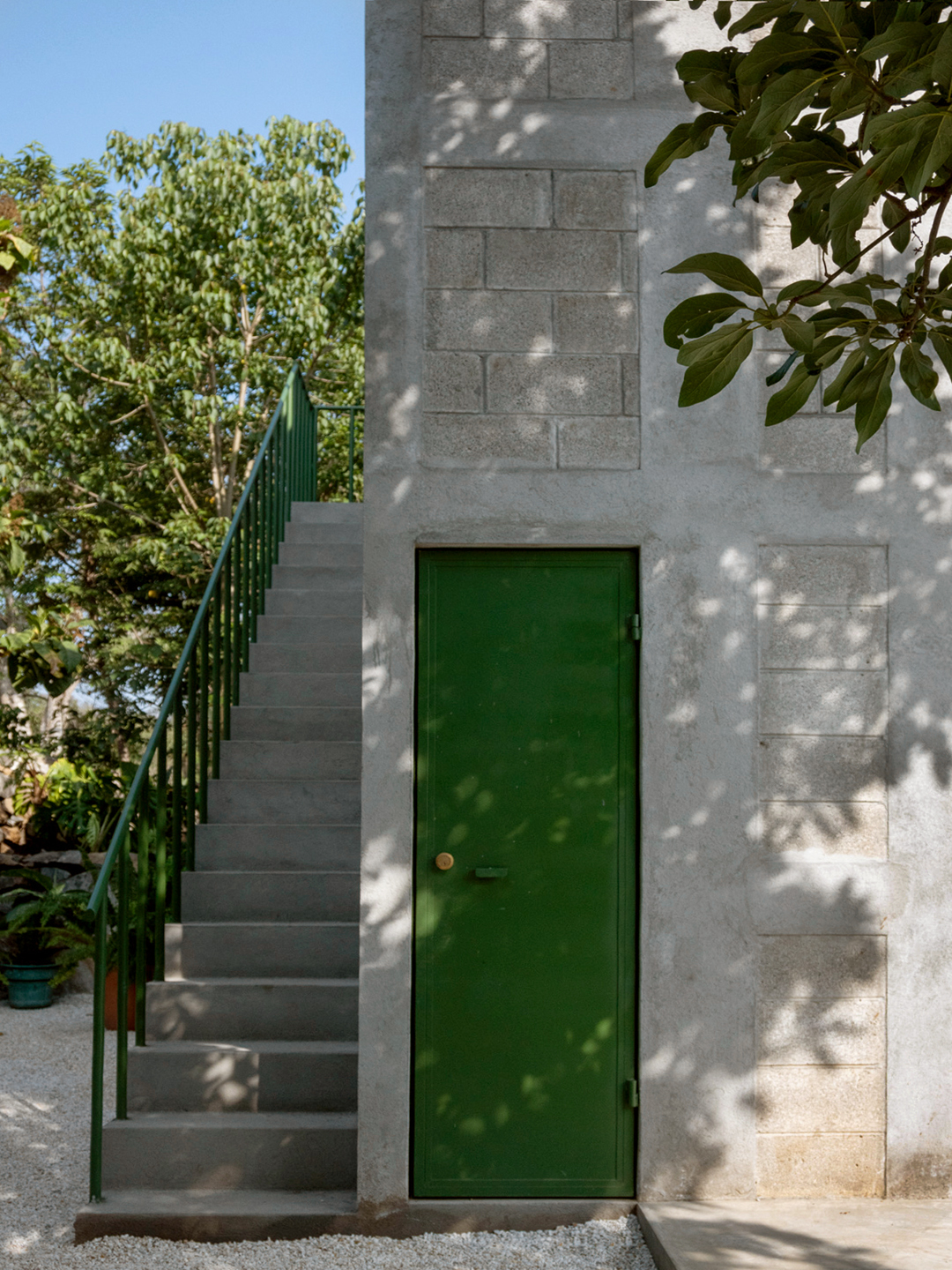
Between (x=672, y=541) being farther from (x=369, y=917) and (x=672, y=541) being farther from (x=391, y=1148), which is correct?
(x=391, y=1148)

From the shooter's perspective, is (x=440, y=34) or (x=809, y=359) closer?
(x=809, y=359)

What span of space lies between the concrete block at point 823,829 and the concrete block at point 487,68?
8.54 ft

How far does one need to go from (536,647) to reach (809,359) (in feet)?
6.93

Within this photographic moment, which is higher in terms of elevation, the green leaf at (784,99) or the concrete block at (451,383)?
the concrete block at (451,383)

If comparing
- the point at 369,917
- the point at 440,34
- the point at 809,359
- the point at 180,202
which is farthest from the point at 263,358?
the point at 809,359

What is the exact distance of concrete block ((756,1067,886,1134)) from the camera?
3.74m

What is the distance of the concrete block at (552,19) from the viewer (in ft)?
12.8

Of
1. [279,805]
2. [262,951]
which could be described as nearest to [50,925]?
[279,805]

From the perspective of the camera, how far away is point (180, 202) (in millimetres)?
12648

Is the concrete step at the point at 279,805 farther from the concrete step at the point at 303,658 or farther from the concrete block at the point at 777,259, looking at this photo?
the concrete block at the point at 777,259

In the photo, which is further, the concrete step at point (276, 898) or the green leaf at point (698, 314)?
the concrete step at point (276, 898)

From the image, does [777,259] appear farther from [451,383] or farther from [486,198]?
[451,383]

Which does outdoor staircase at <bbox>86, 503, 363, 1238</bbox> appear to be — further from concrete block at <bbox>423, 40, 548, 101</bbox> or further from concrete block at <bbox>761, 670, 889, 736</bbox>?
concrete block at <bbox>423, 40, 548, 101</bbox>

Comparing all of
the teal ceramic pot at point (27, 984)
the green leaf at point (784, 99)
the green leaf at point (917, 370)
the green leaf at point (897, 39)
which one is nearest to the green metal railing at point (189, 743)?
the teal ceramic pot at point (27, 984)
